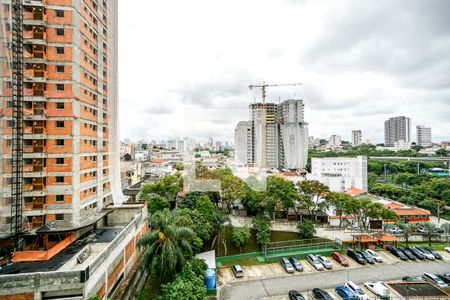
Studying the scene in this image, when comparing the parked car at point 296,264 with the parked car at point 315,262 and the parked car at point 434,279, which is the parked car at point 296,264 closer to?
the parked car at point 315,262

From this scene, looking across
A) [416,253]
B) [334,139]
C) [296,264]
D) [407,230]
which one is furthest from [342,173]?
[334,139]

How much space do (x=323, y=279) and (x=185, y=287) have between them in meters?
8.79

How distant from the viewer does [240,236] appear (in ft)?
55.0

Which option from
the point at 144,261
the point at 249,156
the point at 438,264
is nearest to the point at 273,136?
the point at 249,156

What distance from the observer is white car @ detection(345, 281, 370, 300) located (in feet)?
38.5

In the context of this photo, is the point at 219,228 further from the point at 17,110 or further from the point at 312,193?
the point at 17,110

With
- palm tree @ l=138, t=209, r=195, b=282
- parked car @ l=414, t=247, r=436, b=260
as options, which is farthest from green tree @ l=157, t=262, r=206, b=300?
parked car @ l=414, t=247, r=436, b=260

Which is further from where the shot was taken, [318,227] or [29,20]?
[318,227]

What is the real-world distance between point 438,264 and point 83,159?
2396 centimetres

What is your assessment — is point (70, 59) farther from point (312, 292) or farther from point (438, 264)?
point (438, 264)

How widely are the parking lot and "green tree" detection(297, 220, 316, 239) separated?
7.45 ft

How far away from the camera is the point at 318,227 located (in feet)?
62.5

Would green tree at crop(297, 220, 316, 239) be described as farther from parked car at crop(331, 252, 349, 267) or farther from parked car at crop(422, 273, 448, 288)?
parked car at crop(422, 273, 448, 288)

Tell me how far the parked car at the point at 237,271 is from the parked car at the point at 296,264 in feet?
11.5
